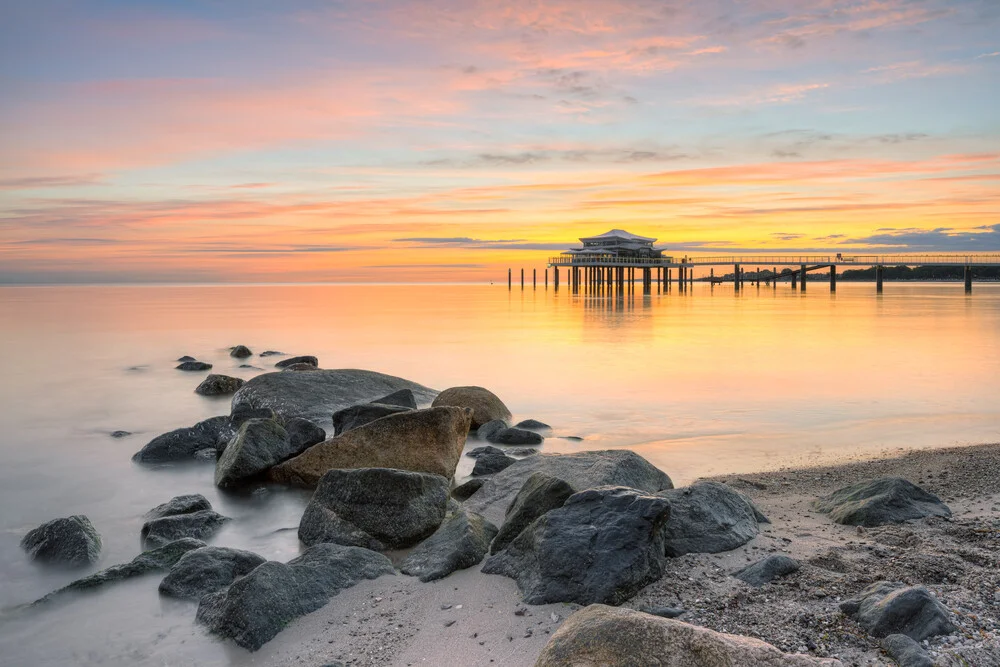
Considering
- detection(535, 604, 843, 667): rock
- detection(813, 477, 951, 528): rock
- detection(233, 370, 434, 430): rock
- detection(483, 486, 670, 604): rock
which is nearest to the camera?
detection(535, 604, 843, 667): rock

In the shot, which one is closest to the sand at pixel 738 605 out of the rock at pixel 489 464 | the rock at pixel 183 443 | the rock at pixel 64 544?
the rock at pixel 64 544

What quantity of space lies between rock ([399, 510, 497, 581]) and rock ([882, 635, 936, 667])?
3.10 m

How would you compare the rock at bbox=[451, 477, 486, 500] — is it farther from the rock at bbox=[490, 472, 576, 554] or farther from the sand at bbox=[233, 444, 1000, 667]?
the sand at bbox=[233, 444, 1000, 667]

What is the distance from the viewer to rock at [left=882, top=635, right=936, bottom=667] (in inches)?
156

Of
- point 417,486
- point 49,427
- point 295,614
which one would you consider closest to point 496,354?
point 49,427

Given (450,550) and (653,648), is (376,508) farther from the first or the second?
(653,648)

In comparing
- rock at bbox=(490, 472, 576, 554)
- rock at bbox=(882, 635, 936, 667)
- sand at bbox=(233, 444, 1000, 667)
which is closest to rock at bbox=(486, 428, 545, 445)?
rock at bbox=(490, 472, 576, 554)

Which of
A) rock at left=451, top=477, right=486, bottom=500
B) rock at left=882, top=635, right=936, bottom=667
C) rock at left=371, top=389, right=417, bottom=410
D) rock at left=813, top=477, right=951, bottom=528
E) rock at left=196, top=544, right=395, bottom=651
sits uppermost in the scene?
rock at left=371, top=389, right=417, bottom=410

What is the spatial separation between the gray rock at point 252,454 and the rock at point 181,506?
32.1 inches

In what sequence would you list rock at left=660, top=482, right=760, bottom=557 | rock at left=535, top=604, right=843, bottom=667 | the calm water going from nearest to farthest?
rock at left=535, top=604, right=843, bottom=667 → rock at left=660, top=482, right=760, bottom=557 → the calm water

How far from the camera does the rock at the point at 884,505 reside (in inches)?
262

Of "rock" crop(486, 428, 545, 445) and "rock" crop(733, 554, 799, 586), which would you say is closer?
"rock" crop(733, 554, 799, 586)

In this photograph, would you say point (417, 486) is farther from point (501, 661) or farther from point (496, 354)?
→ point (496, 354)

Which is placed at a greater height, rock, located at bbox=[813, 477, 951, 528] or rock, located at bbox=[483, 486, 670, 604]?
rock, located at bbox=[483, 486, 670, 604]
